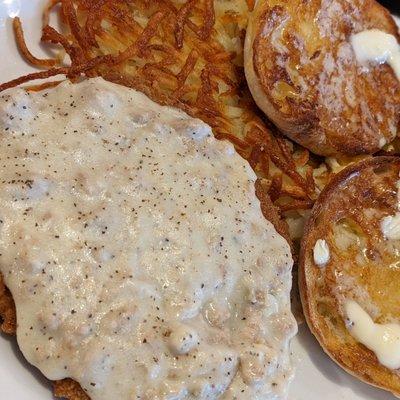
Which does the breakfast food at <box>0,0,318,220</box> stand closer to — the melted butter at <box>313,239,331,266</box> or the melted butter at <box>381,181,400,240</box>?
the melted butter at <box>313,239,331,266</box>

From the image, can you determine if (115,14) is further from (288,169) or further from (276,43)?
(288,169)

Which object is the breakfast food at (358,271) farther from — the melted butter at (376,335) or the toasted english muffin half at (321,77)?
the toasted english muffin half at (321,77)

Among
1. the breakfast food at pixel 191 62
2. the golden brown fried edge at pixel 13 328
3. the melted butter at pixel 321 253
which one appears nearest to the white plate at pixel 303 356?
the breakfast food at pixel 191 62

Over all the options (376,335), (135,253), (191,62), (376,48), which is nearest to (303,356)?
(376,335)

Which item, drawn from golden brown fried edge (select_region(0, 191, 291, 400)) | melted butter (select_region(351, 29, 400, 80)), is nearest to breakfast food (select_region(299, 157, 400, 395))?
melted butter (select_region(351, 29, 400, 80))

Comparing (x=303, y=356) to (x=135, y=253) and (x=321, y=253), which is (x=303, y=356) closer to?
(x=321, y=253)

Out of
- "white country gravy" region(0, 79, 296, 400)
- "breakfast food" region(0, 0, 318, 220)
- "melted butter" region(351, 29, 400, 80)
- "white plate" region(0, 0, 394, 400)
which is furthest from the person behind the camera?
"melted butter" region(351, 29, 400, 80)
